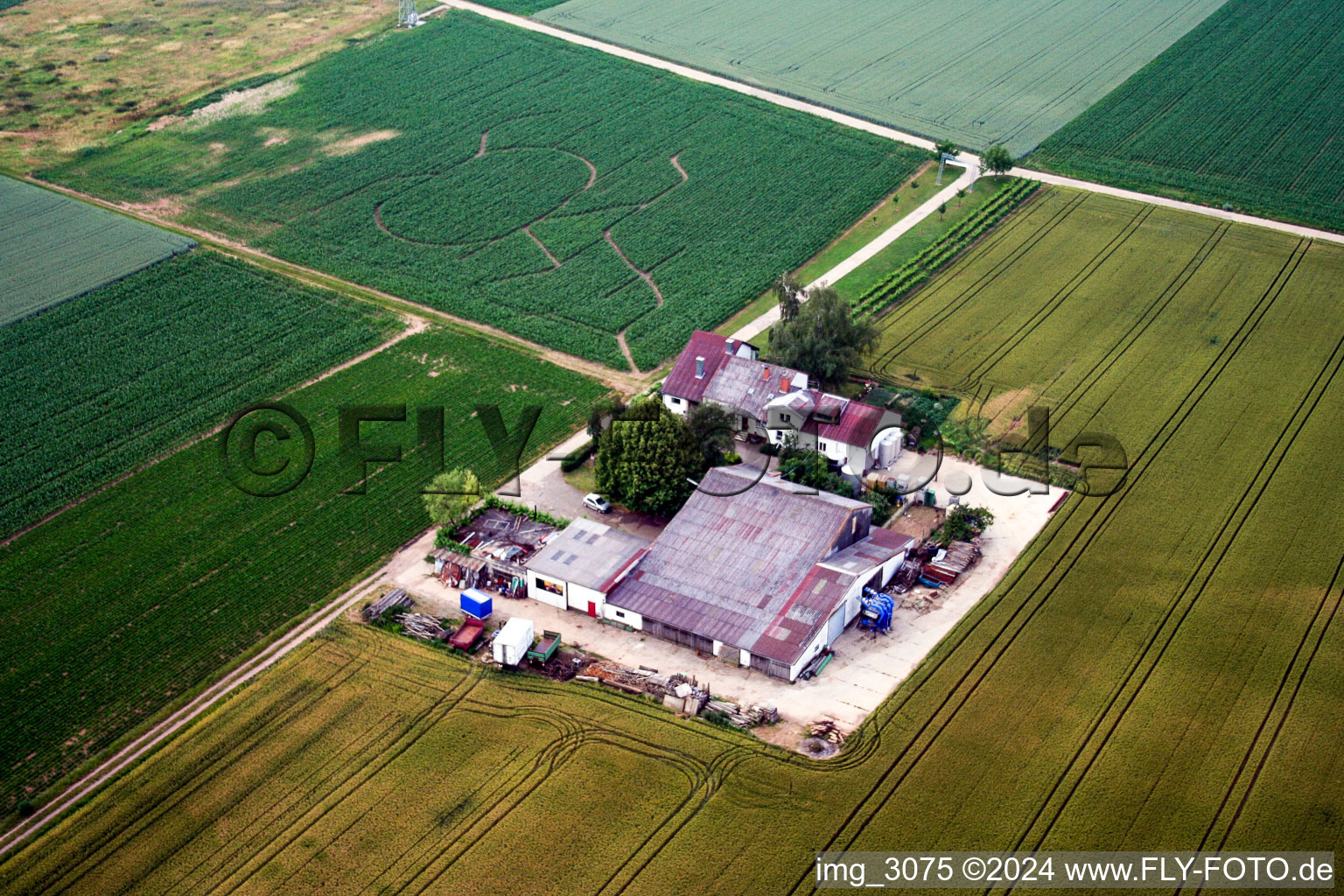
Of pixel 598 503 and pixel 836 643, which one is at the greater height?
pixel 598 503

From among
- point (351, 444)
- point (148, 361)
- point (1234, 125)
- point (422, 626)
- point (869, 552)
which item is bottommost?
point (422, 626)

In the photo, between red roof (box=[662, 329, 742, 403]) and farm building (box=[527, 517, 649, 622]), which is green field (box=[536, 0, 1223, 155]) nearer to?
red roof (box=[662, 329, 742, 403])

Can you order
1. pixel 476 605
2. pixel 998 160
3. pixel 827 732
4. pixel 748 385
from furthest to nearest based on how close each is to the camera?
pixel 998 160 → pixel 748 385 → pixel 476 605 → pixel 827 732

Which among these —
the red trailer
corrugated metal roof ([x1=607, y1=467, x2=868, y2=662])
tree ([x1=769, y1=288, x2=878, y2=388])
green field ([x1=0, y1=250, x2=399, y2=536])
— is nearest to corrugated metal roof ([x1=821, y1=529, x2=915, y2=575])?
corrugated metal roof ([x1=607, y1=467, x2=868, y2=662])

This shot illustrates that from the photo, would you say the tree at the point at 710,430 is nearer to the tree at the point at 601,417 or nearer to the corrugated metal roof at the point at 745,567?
the corrugated metal roof at the point at 745,567

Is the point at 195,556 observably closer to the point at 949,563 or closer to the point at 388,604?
the point at 388,604

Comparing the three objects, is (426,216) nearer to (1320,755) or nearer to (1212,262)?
(1212,262)

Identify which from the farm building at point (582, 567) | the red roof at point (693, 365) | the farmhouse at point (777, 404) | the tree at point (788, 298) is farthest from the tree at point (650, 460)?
the tree at point (788, 298)

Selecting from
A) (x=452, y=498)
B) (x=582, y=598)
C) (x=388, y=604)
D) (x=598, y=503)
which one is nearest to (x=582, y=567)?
(x=582, y=598)
